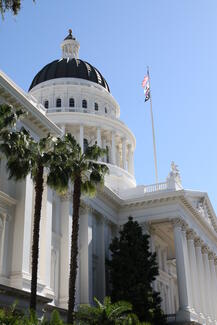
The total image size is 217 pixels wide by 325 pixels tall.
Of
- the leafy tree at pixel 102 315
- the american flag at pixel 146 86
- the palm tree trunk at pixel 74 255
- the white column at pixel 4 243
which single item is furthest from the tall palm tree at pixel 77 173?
the american flag at pixel 146 86

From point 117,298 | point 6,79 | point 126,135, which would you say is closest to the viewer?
point 6,79

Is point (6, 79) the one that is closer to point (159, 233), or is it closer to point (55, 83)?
point (159, 233)

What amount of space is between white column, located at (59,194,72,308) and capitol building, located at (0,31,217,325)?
0.23 ft

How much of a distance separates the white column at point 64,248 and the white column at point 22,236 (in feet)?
22.9

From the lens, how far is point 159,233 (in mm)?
49594

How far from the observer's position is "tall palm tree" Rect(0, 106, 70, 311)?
22.6 meters

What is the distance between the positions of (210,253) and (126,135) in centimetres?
1908

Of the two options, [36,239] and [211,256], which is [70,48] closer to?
[211,256]

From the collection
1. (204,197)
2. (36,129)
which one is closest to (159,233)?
(204,197)

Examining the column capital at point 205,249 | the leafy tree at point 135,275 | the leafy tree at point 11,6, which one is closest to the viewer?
the leafy tree at point 11,6

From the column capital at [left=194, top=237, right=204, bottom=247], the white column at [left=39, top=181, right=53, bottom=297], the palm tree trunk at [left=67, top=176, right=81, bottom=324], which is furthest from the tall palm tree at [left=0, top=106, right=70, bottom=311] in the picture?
the column capital at [left=194, top=237, right=204, bottom=247]

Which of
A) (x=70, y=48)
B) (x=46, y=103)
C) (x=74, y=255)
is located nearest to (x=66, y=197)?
(x=74, y=255)

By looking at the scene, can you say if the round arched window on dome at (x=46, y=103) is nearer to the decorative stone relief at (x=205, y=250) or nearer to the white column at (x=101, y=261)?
the white column at (x=101, y=261)

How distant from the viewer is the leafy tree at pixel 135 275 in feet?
115
